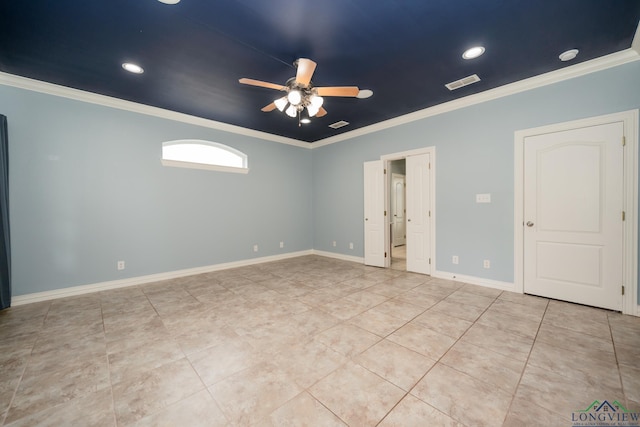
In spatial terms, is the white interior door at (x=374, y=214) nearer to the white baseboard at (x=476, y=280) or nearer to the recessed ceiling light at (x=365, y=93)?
the white baseboard at (x=476, y=280)

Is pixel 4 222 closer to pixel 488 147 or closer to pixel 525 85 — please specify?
pixel 488 147

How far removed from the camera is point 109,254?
380cm

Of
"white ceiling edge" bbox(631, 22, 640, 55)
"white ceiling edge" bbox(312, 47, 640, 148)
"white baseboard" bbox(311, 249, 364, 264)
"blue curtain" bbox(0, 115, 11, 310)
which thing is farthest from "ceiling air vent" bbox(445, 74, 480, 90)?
"blue curtain" bbox(0, 115, 11, 310)

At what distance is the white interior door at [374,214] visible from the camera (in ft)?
16.9

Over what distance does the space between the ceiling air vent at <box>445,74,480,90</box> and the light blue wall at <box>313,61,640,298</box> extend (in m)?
0.59

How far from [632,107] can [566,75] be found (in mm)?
764

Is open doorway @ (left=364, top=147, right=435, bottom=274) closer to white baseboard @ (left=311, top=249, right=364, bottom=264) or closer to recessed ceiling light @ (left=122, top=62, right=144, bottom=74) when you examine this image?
white baseboard @ (left=311, top=249, right=364, bottom=264)

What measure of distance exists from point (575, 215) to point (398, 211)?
468 cm

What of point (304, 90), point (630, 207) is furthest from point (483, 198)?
point (304, 90)

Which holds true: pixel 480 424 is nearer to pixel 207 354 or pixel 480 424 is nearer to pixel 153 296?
pixel 207 354

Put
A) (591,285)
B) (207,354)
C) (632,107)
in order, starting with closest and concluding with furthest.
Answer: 1. (207,354)
2. (632,107)
3. (591,285)

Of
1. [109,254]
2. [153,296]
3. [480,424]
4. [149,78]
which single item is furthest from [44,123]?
[480,424]

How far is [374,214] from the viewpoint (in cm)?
529

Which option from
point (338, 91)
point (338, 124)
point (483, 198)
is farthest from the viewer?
point (338, 124)
